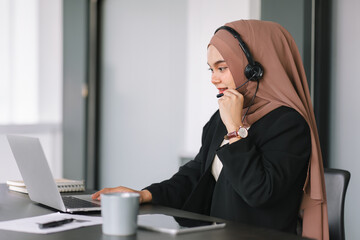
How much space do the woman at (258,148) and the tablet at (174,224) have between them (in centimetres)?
33

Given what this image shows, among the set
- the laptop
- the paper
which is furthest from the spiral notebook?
the paper

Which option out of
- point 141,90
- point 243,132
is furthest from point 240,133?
point 141,90

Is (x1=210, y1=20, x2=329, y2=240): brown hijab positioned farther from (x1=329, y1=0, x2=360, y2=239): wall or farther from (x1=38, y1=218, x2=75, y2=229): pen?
(x1=329, y1=0, x2=360, y2=239): wall

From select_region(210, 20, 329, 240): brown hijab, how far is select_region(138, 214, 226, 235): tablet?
554 millimetres

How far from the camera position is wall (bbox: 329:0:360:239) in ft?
8.02

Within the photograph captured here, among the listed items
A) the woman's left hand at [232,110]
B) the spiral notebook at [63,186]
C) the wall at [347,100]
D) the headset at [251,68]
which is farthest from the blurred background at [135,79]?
the spiral notebook at [63,186]

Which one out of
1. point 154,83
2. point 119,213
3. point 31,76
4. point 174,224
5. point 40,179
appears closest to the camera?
point 119,213

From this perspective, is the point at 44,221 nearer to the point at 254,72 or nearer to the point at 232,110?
the point at 232,110

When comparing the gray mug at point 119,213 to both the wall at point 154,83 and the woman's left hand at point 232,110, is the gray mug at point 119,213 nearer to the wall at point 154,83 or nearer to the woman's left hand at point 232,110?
the woman's left hand at point 232,110

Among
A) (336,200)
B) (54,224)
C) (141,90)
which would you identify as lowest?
(336,200)

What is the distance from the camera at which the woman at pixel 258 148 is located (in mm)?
1426

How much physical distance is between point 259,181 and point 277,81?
1.27 ft

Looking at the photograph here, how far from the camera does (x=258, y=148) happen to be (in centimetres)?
153

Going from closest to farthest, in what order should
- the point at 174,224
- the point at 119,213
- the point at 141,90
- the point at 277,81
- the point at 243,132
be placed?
the point at 119,213 < the point at 174,224 < the point at 243,132 < the point at 277,81 < the point at 141,90
